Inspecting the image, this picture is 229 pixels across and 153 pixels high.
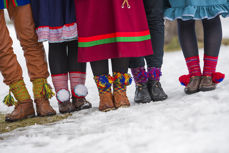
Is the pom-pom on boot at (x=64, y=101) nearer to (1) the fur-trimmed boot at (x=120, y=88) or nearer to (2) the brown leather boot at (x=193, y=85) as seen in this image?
(1) the fur-trimmed boot at (x=120, y=88)

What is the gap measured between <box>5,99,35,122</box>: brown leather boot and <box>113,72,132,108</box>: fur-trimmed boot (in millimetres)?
500

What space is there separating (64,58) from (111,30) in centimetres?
36

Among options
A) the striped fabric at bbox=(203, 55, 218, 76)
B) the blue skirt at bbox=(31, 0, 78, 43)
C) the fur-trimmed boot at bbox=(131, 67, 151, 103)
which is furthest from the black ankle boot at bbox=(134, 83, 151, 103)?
the blue skirt at bbox=(31, 0, 78, 43)

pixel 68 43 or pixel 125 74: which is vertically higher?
pixel 68 43

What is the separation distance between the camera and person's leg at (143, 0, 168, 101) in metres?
1.48

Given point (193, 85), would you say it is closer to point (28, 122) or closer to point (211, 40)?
point (211, 40)

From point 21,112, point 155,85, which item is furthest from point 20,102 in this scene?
point 155,85

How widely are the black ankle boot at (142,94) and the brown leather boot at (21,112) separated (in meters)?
0.61

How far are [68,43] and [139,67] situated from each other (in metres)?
0.43

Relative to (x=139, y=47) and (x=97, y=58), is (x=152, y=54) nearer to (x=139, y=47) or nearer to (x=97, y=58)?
(x=139, y=47)

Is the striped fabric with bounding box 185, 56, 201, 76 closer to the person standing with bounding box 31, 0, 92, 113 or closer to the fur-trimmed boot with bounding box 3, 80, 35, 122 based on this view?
the person standing with bounding box 31, 0, 92, 113

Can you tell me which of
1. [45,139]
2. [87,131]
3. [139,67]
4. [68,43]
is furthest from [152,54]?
[45,139]

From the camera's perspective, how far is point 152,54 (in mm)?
1501

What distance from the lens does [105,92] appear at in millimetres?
1461
